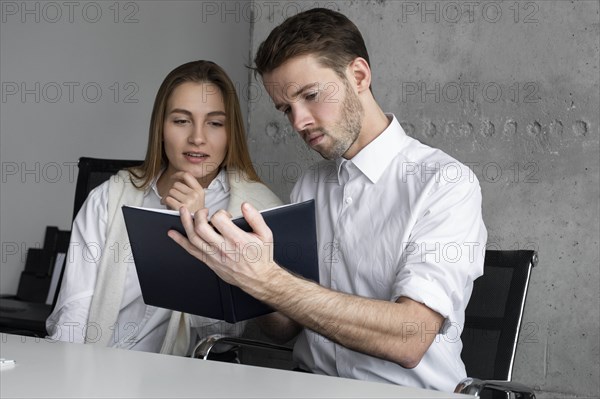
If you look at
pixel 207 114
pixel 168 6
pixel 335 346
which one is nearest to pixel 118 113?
pixel 168 6

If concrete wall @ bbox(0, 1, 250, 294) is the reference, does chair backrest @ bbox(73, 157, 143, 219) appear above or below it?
below

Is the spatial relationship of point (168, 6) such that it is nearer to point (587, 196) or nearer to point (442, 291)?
point (587, 196)

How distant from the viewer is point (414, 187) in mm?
1973

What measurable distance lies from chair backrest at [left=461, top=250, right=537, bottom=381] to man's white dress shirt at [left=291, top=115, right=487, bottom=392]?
52 mm

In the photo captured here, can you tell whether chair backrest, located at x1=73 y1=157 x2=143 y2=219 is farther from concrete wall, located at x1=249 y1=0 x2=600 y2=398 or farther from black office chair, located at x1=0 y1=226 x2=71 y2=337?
black office chair, located at x1=0 y1=226 x2=71 y2=337

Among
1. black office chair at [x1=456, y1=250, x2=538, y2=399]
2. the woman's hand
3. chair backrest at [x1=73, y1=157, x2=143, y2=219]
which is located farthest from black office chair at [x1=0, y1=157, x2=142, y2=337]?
black office chair at [x1=456, y1=250, x2=538, y2=399]

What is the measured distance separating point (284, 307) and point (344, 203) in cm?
47

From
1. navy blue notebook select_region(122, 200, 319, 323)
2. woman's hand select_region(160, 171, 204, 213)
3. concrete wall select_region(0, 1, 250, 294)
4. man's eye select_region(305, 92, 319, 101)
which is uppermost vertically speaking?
concrete wall select_region(0, 1, 250, 294)

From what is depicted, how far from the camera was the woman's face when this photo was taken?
231cm

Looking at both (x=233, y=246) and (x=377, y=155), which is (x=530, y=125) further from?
(x=233, y=246)

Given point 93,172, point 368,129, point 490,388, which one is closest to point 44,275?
point 93,172

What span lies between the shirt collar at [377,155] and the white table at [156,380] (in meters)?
0.80

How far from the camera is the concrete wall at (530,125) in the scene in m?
2.60

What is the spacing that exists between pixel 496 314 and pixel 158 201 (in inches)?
41.3
